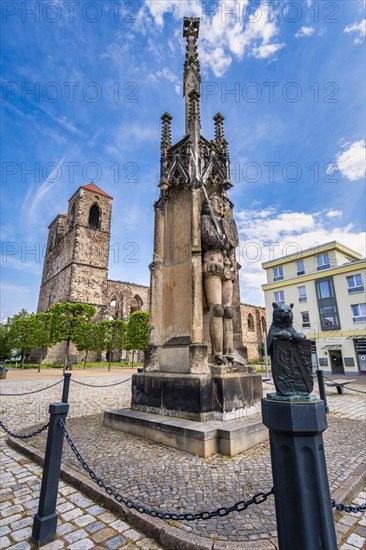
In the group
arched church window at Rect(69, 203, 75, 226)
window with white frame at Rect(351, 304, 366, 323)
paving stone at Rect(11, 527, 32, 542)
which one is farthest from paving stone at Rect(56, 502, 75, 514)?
arched church window at Rect(69, 203, 75, 226)

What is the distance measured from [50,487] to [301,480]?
2.06 meters

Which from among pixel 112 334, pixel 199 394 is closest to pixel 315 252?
pixel 112 334

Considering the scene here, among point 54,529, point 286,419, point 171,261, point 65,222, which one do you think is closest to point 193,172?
point 171,261

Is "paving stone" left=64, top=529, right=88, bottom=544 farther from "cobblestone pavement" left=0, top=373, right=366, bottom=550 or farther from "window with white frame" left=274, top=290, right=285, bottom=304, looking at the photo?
"window with white frame" left=274, top=290, right=285, bottom=304

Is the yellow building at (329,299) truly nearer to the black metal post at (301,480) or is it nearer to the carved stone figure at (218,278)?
the carved stone figure at (218,278)

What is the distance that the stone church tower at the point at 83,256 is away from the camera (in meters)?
35.7

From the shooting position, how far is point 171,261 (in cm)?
580

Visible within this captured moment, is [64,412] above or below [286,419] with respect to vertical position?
below

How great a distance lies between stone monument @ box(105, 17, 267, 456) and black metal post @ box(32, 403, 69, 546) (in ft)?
6.00

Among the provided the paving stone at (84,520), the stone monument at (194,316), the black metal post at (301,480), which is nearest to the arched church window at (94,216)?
the stone monument at (194,316)

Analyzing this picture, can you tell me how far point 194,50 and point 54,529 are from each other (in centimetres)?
890

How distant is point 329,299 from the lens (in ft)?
93.0

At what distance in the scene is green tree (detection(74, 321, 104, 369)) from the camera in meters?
23.6

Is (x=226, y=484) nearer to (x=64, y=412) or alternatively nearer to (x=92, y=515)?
(x=92, y=515)
